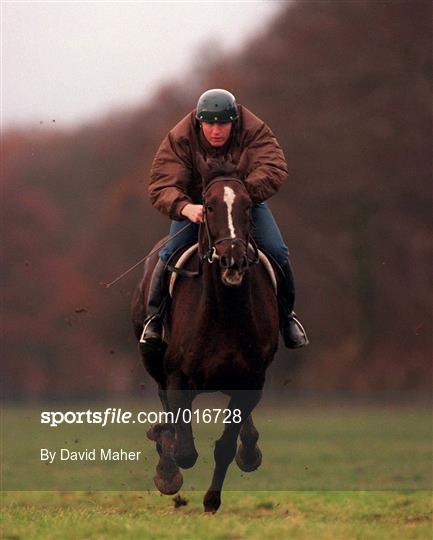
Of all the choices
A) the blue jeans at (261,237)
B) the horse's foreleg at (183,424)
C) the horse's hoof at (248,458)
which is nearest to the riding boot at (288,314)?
the blue jeans at (261,237)

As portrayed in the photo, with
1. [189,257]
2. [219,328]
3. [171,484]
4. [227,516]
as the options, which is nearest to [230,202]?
[219,328]

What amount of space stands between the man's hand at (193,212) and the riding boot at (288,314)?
4.13 ft

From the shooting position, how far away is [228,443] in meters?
11.3

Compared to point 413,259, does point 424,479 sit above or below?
below

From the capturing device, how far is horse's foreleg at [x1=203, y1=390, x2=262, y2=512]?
1120 cm

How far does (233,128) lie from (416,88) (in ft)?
87.4

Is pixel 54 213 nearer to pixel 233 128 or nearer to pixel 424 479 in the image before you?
pixel 424 479

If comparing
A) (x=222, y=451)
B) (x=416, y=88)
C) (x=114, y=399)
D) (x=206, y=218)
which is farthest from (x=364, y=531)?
(x=416, y=88)

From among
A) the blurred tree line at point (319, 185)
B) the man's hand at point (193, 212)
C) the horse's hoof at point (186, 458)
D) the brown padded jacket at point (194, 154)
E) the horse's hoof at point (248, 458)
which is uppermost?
the blurred tree line at point (319, 185)

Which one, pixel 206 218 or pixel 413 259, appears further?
pixel 413 259

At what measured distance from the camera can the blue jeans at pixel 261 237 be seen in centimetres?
1139

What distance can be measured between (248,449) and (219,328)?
171 cm

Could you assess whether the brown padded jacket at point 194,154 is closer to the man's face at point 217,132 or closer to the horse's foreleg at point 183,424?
the man's face at point 217,132

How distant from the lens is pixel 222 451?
11312 mm
